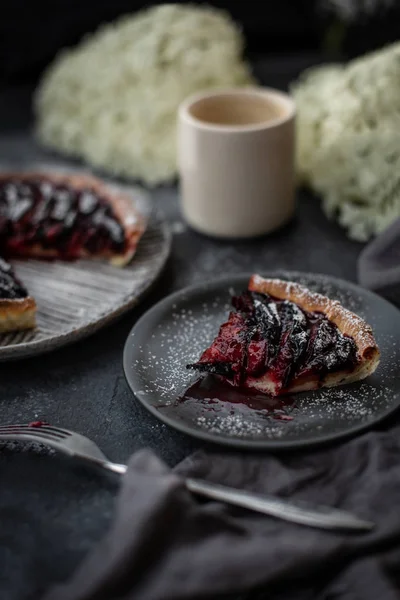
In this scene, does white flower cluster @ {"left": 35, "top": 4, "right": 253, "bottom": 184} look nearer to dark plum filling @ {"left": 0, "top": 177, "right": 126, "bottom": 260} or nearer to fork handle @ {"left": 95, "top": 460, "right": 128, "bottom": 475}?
dark plum filling @ {"left": 0, "top": 177, "right": 126, "bottom": 260}

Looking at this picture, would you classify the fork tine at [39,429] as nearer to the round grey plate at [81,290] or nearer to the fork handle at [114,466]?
the fork handle at [114,466]

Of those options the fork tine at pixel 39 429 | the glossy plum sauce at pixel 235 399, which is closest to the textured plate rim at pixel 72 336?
the fork tine at pixel 39 429

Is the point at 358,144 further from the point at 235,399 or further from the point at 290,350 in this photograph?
the point at 235,399

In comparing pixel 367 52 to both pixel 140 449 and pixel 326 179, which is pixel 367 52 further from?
pixel 140 449

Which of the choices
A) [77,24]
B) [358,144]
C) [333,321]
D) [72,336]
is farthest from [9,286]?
[77,24]

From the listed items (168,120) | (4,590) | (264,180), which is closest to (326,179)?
(264,180)

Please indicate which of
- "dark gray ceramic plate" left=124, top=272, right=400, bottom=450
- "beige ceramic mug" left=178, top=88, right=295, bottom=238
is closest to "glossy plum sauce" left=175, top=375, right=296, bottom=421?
"dark gray ceramic plate" left=124, top=272, right=400, bottom=450
